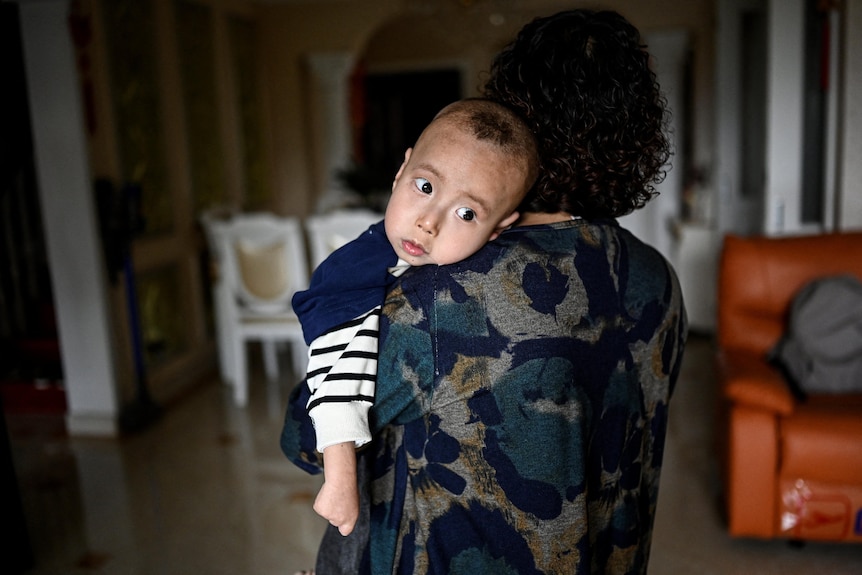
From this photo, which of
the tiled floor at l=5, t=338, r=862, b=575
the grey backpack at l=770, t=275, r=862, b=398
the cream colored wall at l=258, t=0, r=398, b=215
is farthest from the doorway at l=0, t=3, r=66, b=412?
the grey backpack at l=770, t=275, r=862, b=398

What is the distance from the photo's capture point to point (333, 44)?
645 centimetres

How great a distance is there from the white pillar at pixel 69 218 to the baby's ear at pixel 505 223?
10.5ft

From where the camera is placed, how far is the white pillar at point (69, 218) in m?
3.50

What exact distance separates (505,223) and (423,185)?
12cm

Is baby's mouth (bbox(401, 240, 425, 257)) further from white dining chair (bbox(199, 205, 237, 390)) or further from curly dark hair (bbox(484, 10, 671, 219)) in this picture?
white dining chair (bbox(199, 205, 237, 390))

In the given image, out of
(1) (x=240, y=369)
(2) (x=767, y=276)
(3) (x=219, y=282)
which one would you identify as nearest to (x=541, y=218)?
(2) (x=767, y=276)

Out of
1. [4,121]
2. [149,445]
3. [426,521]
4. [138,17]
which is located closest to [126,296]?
[149,445]

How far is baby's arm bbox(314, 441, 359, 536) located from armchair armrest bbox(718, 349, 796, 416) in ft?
6.30

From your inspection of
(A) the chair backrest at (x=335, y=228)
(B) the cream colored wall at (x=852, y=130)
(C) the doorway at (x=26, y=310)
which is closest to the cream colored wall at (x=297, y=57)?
(C) the doorway at (x=26, y=310)

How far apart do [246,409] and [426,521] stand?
3.46 m

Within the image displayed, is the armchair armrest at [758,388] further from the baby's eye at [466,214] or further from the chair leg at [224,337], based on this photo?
the chair leg at [224,337]

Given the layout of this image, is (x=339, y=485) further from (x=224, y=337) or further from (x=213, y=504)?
(x=224, y=337)

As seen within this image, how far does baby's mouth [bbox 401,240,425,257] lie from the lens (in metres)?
0.93

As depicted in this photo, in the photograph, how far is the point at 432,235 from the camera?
0.91 m
